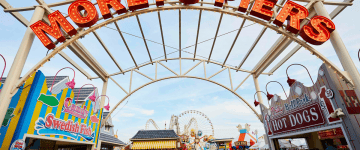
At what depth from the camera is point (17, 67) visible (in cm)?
672

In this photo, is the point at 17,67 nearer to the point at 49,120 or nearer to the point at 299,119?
the point at 49,120

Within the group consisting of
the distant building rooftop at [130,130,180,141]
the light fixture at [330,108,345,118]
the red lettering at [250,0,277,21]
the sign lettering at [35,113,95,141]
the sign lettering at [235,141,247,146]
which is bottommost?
the sign lettering at [235,141,247,146]

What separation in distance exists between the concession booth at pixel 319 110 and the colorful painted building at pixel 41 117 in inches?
470

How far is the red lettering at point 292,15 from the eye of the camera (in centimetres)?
712

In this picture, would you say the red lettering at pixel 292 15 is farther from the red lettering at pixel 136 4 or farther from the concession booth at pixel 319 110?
the red lettering at pixel 136 4

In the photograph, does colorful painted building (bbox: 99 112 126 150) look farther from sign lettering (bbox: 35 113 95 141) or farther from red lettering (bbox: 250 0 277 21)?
red lettering (bbox: 250 0 277 21)

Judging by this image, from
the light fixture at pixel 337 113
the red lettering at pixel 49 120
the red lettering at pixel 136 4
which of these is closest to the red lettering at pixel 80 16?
the red lettering at pixel 136 4

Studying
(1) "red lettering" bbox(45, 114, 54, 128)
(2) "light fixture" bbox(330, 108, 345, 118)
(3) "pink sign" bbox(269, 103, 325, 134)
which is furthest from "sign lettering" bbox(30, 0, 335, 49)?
(1) "red lettering" bbox(45, 114, 54, 128)

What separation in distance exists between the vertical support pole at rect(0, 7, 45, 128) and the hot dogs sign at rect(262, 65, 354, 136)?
12230mm

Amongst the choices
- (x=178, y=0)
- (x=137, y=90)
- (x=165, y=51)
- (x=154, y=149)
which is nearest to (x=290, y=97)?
(x=178, y=0)

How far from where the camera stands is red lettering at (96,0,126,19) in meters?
7.54

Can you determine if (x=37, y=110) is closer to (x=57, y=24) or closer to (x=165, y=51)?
(x=57, y=24)

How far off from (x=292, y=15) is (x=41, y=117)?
40.0ft

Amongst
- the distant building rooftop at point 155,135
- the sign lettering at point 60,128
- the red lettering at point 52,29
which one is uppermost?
the red lettering at point 52,29
